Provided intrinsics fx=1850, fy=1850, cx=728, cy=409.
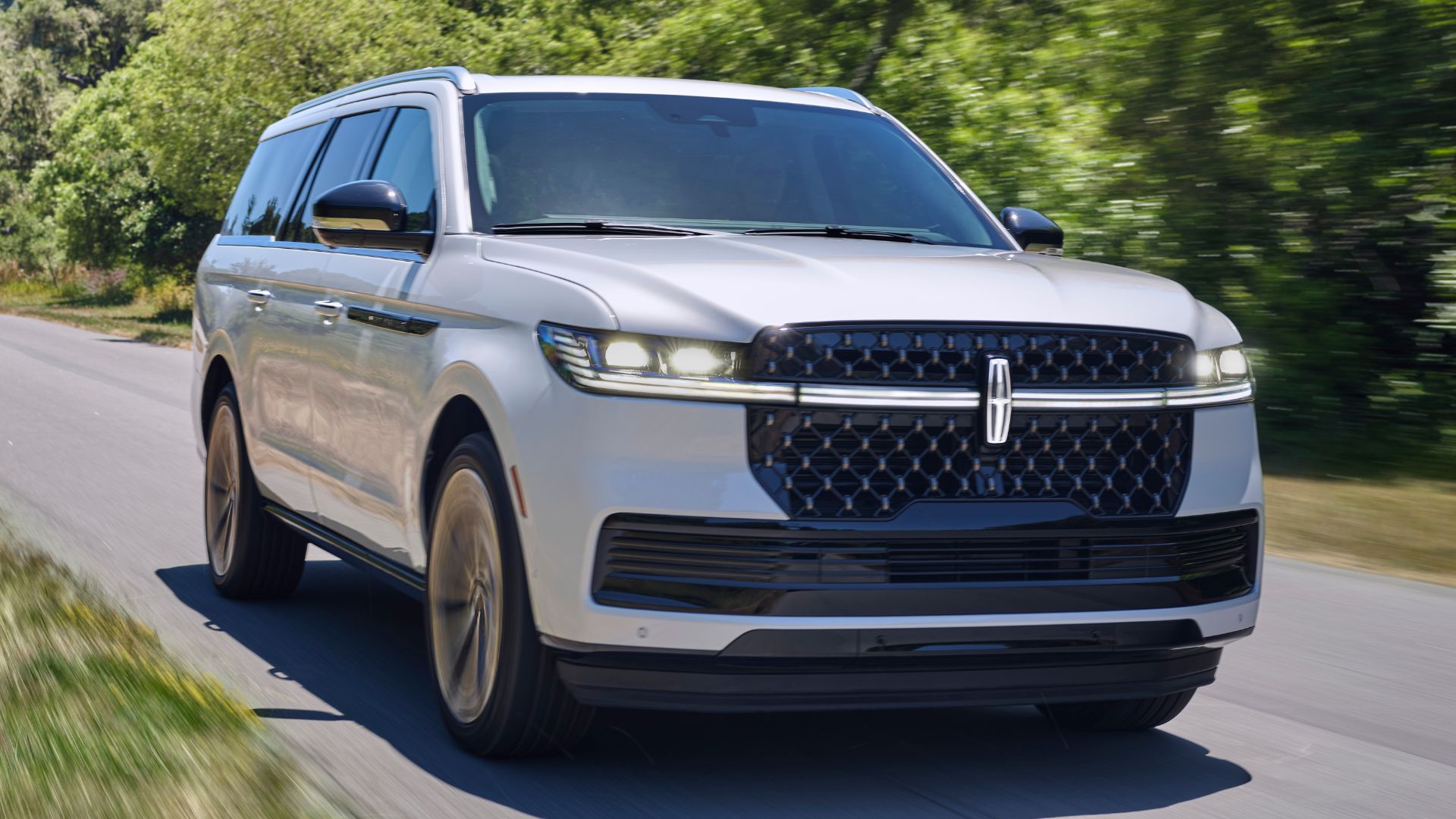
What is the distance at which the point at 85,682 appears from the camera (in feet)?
17.0

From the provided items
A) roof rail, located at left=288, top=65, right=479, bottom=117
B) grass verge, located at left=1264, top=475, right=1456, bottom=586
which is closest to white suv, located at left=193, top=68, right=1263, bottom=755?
roof rail, located at left=288, top=65, right=479, bottom=117

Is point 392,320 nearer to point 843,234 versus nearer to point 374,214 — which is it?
point 374,214

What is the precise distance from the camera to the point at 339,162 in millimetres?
6938

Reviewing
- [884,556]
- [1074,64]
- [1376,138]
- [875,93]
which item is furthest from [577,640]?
[875,93]

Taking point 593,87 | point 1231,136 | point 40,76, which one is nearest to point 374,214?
point 593,87

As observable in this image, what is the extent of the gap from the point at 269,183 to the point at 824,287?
13.4ft


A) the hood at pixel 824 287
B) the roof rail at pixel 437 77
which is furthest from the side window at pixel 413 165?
the hood at pixel 824 287

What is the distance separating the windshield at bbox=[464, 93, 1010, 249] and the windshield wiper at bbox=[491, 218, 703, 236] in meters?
0.03

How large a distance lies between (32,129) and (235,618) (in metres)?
73.2

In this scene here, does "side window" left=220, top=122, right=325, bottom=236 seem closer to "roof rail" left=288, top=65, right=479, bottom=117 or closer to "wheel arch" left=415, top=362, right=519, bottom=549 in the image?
"roof rail" left=288, top=65, right=479, bottom=117

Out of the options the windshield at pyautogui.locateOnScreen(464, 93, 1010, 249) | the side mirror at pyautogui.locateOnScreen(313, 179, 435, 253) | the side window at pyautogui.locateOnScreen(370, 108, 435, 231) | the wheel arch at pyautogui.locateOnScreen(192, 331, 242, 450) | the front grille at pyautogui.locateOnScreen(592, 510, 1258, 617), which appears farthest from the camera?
the wheel arch at pyautogui.locateOnScreen(192, 331, 242, 450)

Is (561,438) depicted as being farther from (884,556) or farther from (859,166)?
(859,166)

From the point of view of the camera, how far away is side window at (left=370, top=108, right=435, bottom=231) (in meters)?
5.73

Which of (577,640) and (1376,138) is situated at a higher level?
(1376,138)
